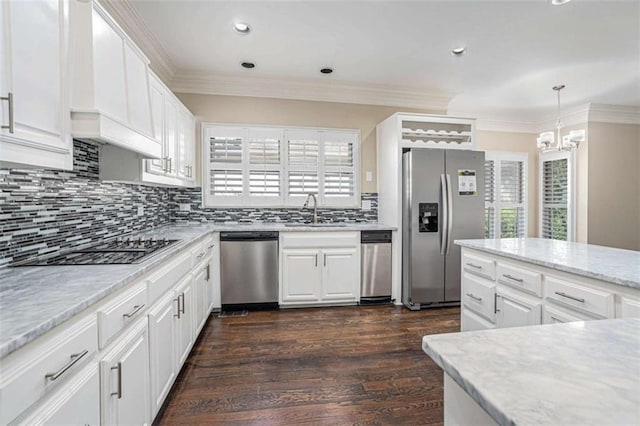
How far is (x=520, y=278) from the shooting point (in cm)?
194

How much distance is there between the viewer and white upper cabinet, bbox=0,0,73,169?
3.45 ft

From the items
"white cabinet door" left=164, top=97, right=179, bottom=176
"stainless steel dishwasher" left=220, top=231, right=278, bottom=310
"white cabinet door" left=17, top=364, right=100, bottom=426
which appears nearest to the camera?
"white cabinet door" left=17, top=364, right=100, bottom=426

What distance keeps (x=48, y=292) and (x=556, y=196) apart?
670 centimetres

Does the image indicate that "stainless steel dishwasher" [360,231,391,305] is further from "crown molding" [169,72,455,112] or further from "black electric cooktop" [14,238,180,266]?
"black electric cooktop" [14,238,180,266]

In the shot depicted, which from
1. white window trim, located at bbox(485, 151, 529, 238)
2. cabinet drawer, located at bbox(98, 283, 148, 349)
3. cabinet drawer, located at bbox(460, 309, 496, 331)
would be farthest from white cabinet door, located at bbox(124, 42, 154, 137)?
white window trim, located at bbox(485, 151, 529, 238)

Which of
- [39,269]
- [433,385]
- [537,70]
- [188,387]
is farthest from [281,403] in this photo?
[537,70]

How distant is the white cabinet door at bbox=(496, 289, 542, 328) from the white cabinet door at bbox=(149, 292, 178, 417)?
6.87 feet

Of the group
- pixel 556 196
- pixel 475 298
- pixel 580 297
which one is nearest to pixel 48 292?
pixel 580 297

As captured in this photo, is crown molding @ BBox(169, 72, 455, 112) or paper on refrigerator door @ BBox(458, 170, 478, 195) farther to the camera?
crown molding @ BBox(169, 72, 455, 112)

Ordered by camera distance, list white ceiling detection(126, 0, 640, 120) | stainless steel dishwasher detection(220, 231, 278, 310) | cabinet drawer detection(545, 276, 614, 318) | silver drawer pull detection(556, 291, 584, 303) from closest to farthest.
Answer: cabinet drawer detection(545, 276, 614, 318)
silver drawer pull detection(556, 291, 584, 303)
white ceiling detection(126, 0, 640, 120)
stainless steel dishwasher detection(220, 231, 278, 310)

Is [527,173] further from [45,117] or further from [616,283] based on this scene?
[45,117]

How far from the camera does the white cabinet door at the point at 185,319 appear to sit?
2080mm

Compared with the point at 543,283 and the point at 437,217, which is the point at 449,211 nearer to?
the point at 437,217

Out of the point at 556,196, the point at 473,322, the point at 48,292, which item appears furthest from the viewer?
the point at 556,196
